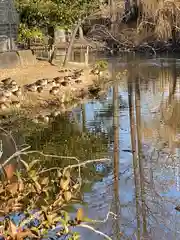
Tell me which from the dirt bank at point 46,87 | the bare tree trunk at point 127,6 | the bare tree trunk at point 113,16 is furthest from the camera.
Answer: the bare tree trunk at point 113,16

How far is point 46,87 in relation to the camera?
1659cm

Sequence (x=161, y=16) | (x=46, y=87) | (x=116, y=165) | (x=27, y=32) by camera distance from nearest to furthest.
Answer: (x=116, y=165), (x=46, y=87), (x=27, y=32), (x=161, y=16)

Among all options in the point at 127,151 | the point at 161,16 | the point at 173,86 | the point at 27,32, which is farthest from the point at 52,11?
the point at 161,16

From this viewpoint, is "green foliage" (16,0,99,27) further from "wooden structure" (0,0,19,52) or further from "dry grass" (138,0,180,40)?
"dry grass" (138,0,180,40)

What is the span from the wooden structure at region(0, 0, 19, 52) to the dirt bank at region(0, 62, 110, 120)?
1454 millimetres

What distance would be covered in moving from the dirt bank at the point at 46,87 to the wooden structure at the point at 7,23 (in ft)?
4.77

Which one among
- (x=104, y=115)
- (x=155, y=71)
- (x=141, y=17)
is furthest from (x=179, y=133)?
(x=141, y=17)

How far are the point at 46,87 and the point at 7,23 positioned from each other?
18.6 feet

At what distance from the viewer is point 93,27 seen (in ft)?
134

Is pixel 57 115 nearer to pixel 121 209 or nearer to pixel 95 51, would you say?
pixel 121 209

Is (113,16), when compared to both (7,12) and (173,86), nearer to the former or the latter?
(7,12)

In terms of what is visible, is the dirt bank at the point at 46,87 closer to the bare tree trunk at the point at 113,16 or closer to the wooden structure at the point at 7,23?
the wooden structure at the point at 7,23

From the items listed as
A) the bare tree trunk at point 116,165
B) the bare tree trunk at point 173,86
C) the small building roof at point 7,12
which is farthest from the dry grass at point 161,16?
the bare tree trunk at point 116,165

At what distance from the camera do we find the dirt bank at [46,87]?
48.5 feet
